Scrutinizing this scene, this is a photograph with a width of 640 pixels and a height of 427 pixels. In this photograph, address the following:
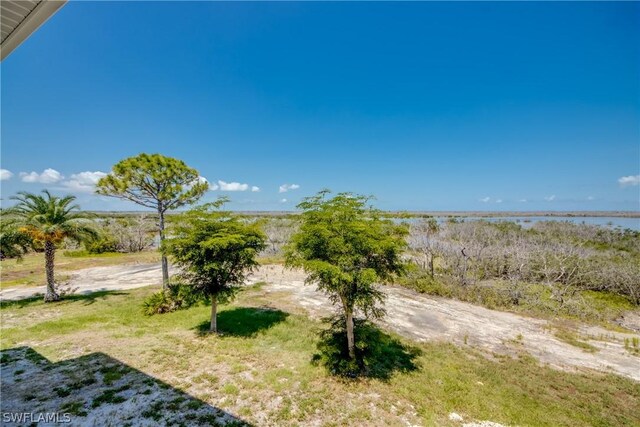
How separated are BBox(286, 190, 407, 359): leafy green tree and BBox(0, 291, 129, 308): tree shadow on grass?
45.9 feet

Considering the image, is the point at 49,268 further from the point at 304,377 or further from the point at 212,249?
the point at 304,377

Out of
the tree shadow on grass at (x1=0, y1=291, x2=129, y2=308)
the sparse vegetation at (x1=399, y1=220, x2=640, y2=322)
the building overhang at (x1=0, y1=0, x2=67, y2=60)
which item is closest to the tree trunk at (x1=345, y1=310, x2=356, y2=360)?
the building overhang at (x1=0, y1=0, x2=67, y2=60)

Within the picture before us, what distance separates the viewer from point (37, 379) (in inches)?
304

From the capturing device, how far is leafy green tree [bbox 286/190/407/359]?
759cm

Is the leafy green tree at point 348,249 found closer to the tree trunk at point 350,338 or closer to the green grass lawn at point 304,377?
the tree trunk at point 350,338

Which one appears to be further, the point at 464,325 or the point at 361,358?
the point at 464,325

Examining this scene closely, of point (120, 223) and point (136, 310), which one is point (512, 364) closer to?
point (136, 310)

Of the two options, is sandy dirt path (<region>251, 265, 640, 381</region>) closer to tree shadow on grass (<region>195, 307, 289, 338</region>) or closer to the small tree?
tree shadow on grass (<region>195, 307, 289, 338</region>)

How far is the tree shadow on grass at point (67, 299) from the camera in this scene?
577 inches

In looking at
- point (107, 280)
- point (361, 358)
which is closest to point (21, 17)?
point (361, 358)

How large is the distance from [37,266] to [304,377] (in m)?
30.6

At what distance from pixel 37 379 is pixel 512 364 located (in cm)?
1482

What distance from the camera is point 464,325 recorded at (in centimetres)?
1395

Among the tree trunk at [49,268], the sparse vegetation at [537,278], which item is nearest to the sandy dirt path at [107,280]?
the tree trunk at [49,268]
